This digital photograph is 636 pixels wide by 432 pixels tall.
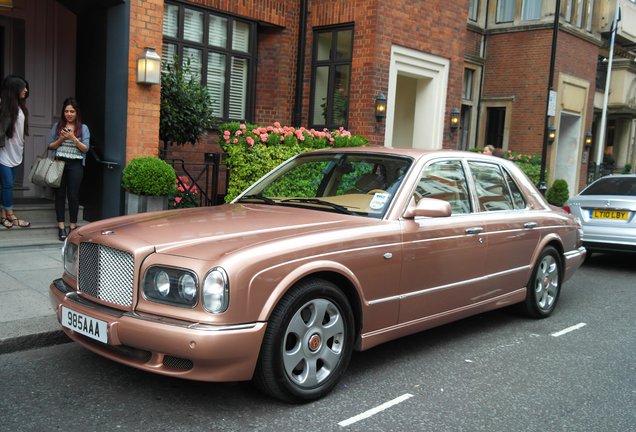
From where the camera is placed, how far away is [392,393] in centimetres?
416

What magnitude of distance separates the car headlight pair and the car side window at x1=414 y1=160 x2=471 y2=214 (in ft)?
6.50

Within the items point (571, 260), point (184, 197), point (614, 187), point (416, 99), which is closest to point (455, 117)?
point (416, 99)

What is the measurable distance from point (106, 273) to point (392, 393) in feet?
6.59

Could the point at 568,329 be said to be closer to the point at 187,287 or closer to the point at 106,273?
the point at 187,287

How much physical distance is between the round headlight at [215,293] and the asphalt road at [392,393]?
0.69 m

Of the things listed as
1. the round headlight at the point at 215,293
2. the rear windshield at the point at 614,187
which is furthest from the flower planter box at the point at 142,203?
the rear windshield at the point at 614,187

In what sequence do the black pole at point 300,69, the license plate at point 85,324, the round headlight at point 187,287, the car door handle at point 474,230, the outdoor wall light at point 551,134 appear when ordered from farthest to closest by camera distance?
the outdoor wall light at point 551,134 < the black pole at point 300,69 < the car door handle at point 474,230 < the license plate at point 85,324 < the round headlight at point 187,287

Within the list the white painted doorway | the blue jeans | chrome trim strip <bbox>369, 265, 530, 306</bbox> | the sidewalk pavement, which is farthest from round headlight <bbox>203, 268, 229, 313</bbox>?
the white painted doorway

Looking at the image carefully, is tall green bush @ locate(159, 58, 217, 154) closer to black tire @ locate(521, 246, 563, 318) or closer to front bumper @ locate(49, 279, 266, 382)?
black tire @ locate(521, 246, 563, 318)

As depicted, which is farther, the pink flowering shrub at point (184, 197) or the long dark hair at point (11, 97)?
the pink flowering shrub at point (184, 197)

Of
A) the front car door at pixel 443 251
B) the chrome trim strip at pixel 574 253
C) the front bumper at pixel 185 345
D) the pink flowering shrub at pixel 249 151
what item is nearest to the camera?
the front bumper at pixel 185 345

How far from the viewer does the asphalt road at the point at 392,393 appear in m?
3.60

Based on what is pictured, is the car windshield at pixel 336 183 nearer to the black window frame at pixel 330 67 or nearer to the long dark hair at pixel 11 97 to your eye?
the long dark hair at pixel 11 97

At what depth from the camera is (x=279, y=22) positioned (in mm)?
12430
